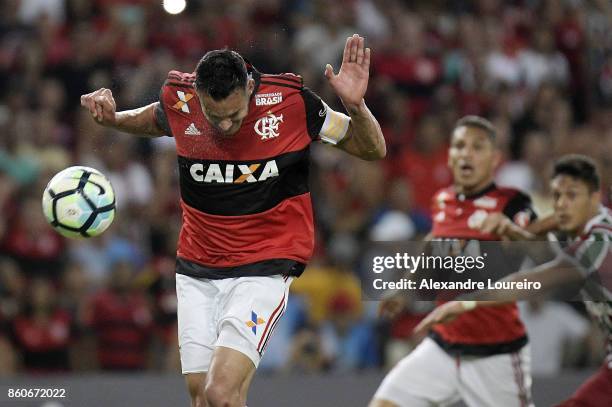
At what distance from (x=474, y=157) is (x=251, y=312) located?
2.40 m

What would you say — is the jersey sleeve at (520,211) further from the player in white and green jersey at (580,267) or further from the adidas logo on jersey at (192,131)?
the adidas logo on jersey at (192,131)

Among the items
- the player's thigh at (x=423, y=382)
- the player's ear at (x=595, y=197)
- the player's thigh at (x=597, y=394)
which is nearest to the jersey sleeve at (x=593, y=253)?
the player's ear at (x=595, y=197)

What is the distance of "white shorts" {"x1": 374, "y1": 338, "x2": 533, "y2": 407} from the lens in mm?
7031

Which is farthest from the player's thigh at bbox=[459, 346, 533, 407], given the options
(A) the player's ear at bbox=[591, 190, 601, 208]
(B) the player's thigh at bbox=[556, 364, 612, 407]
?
(A) the player's ear at bbox=[591, 190, 601, 208]

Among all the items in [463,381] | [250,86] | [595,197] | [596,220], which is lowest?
[463,381]

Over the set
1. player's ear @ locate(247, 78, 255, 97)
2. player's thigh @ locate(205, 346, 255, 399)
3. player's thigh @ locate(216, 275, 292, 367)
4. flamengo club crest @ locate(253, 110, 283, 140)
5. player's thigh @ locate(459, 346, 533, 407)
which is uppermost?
player's ear @ locate(247, 78, 255, 97)

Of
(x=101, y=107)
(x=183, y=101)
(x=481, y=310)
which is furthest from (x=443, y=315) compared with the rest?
(x=101, y=107)

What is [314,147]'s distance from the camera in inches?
453

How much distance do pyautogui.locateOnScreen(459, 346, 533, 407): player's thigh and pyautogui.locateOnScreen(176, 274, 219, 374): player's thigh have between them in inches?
77.7

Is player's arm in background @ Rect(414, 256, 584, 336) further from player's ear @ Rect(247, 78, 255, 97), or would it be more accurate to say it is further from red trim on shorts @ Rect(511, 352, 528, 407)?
player's ear @ Rect(247, 78, 255, 97)

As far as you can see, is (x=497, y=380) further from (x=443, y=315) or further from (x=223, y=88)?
(x=223, y=88)

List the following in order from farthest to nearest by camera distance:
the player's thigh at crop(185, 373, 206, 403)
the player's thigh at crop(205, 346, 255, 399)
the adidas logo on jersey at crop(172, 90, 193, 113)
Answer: the adidas logo on jersey at crop(172, 90, 193, 113), the player's thigh at crop(185, 373, 206, 403), the player's thigh at crop(205, 346, 255, 399)

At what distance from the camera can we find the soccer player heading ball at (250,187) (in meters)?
5.84

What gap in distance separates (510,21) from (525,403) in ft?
25.5
